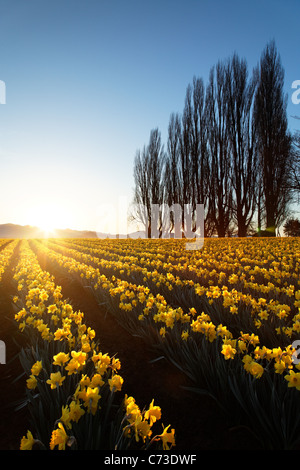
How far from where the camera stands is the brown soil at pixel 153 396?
1705mm

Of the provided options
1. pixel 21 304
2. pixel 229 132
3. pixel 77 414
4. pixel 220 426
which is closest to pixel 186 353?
pixel 220 426

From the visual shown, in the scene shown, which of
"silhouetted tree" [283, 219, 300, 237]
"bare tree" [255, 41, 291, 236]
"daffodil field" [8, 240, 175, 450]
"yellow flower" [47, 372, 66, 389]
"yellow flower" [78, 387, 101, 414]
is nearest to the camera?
"daffodil field" [8, 240, 175, 450]

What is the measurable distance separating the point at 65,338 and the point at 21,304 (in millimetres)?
2051

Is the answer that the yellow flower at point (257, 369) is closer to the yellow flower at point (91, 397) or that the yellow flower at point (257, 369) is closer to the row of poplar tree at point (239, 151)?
the yellow flower at point (91, 397)

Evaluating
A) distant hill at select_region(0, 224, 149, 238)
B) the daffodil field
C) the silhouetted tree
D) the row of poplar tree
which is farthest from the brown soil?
distant hill at select_region(0, 224, 149, 238)

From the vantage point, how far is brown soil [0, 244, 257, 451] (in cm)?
171

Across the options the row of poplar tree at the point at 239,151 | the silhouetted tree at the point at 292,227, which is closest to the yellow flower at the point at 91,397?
the row of poplar tree at the point at 239,151

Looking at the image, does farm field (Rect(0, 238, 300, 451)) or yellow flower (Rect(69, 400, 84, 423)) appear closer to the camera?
yellow flower (Rect(69, 400, 84, 423))

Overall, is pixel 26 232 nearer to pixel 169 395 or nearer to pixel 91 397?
pixel 169 395

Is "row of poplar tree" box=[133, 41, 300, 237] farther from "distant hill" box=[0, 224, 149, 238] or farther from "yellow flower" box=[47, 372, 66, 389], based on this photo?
"distant hill" box=[0, 224, 149, 238]

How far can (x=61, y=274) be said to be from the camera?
7.84 metres

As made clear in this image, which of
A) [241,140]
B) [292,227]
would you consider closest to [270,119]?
[241,140]
